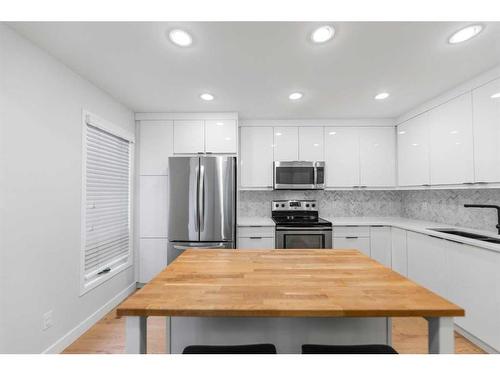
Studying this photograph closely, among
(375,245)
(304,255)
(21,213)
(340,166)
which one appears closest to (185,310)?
(304,255)

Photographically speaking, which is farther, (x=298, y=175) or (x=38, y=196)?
(x=298, y=175)

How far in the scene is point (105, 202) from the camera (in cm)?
263

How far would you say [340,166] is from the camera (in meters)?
3.52

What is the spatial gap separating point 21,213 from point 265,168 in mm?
2601

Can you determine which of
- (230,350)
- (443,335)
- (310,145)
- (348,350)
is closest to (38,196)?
(230,350)

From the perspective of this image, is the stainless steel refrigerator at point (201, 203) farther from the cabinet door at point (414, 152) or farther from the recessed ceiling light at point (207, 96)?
the cabinet door at point (414, 152)

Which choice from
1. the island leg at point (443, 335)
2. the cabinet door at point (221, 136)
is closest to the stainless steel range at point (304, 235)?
the cabinet door at point (221, 136)

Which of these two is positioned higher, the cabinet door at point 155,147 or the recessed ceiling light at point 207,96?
the recessed ceiling light at point 207,96

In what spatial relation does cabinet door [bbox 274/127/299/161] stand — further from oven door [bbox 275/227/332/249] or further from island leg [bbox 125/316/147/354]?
island leg [bbox 125/316/147/354]

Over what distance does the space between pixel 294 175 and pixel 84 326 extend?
2826 mm

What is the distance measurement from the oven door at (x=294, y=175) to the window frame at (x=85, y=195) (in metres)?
1.91

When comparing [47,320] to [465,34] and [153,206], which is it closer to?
[153,206]

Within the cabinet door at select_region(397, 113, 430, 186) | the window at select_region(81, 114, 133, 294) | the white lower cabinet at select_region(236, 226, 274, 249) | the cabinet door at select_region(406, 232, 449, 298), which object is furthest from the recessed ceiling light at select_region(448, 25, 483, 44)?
the window at select_region(81, 114, 133, 294)

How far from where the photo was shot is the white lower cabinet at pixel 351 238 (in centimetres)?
313
